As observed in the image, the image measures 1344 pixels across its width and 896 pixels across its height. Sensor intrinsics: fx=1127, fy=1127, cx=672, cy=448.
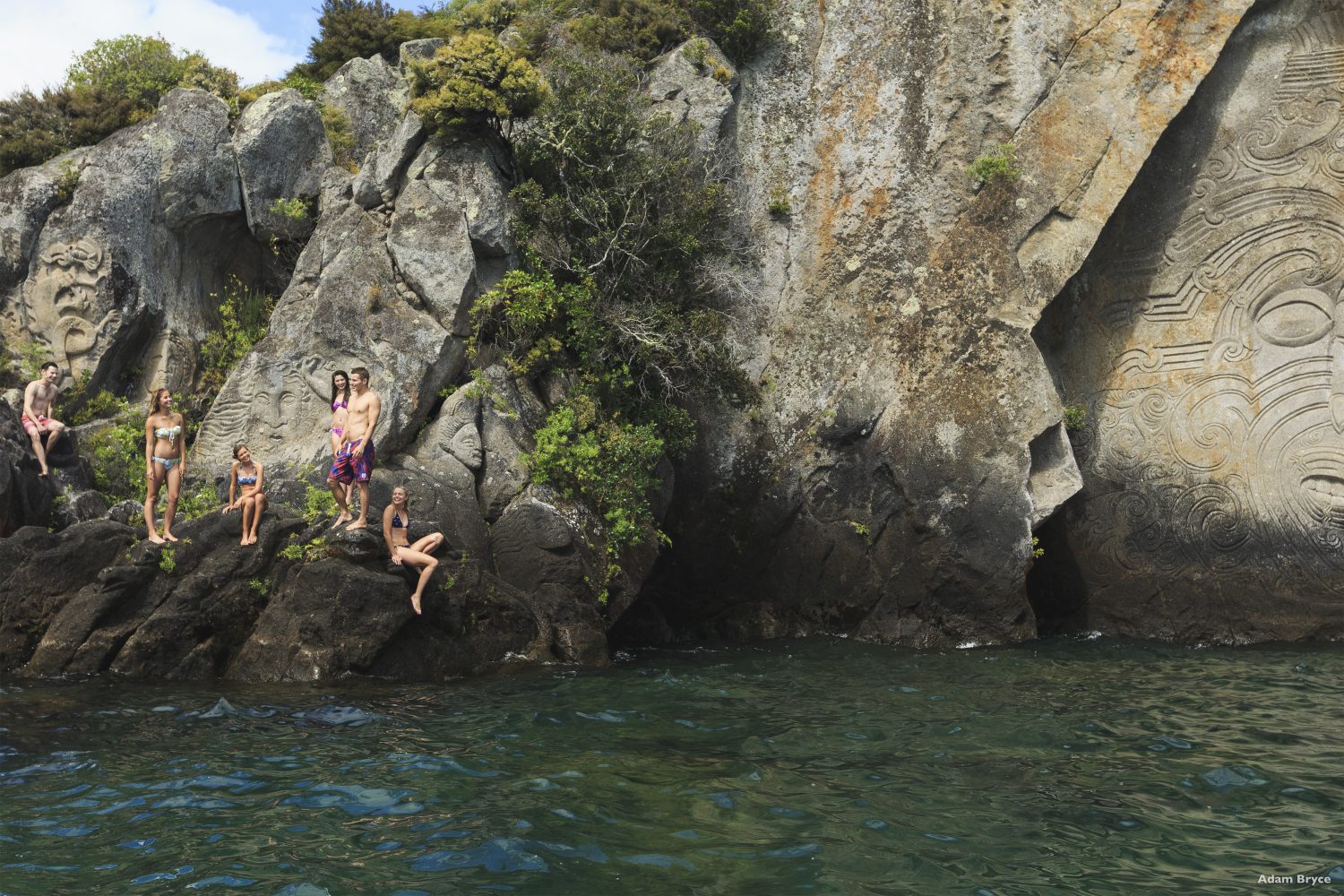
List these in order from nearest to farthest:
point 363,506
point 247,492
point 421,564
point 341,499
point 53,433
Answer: point 421,564
point 363,506
point 341,499
point 247,492
point 53,433

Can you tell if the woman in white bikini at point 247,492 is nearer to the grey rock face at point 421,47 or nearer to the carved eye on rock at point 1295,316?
the grey rock face at point 421,47

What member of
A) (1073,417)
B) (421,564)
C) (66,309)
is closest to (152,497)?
(421,564)

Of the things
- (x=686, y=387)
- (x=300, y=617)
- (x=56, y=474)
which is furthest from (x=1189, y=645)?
(x=56, y=474)

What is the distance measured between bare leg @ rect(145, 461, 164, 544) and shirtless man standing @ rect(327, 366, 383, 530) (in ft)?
6.68

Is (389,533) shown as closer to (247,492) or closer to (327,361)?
(247,492)

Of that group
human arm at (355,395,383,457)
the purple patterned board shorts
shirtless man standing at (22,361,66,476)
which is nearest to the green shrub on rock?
human arm at (355,395,383,457)

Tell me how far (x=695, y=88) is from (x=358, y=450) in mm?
8073

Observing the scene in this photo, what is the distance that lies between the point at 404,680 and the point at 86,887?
5.71 metres

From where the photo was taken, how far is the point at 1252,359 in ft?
50.1

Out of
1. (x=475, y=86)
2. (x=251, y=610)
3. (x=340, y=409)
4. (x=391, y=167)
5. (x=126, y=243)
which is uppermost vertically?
(x=475, y=86)

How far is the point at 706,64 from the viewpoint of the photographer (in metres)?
17.4

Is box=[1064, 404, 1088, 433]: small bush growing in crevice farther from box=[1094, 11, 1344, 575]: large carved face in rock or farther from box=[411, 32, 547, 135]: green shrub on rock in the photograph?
box=[411, 32, 547, 135]: green shrub on rock

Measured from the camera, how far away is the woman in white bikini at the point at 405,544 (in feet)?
40.6

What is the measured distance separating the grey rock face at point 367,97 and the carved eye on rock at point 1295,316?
47.9 ft
